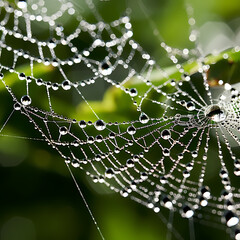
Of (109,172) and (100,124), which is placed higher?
(100,124)

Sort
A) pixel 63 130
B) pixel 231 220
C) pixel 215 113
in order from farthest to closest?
pixel 215 113 < pixel 63 130 < pixel 231 220

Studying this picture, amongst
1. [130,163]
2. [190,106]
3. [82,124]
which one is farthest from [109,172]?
[190,106]

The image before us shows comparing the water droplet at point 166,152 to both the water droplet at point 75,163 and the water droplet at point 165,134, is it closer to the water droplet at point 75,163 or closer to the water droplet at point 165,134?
the water droplet at point 165,134

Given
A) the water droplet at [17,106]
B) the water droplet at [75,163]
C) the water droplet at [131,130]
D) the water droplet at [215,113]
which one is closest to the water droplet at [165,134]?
the water droplet at [131,130]

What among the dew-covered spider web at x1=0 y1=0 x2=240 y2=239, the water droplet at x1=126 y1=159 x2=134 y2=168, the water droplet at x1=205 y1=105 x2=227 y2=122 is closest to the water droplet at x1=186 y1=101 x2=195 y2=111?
the dew-covered spider web at x1=0 y1=0 x2=240 y2=239

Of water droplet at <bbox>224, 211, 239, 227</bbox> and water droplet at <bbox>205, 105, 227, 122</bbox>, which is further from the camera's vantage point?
water droplet at <bbox>205, 105, 227, 122</bbox>

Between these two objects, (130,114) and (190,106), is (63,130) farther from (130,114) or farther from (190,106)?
(190,106)

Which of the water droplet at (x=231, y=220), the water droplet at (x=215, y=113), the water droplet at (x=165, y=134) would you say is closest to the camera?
the water droplet at (x=231, y=220)

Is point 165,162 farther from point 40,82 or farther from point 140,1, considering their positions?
point 140,1

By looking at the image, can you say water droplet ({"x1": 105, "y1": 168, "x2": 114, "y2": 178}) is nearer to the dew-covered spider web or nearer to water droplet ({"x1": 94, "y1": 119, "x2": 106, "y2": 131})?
the dew-covered spider web
